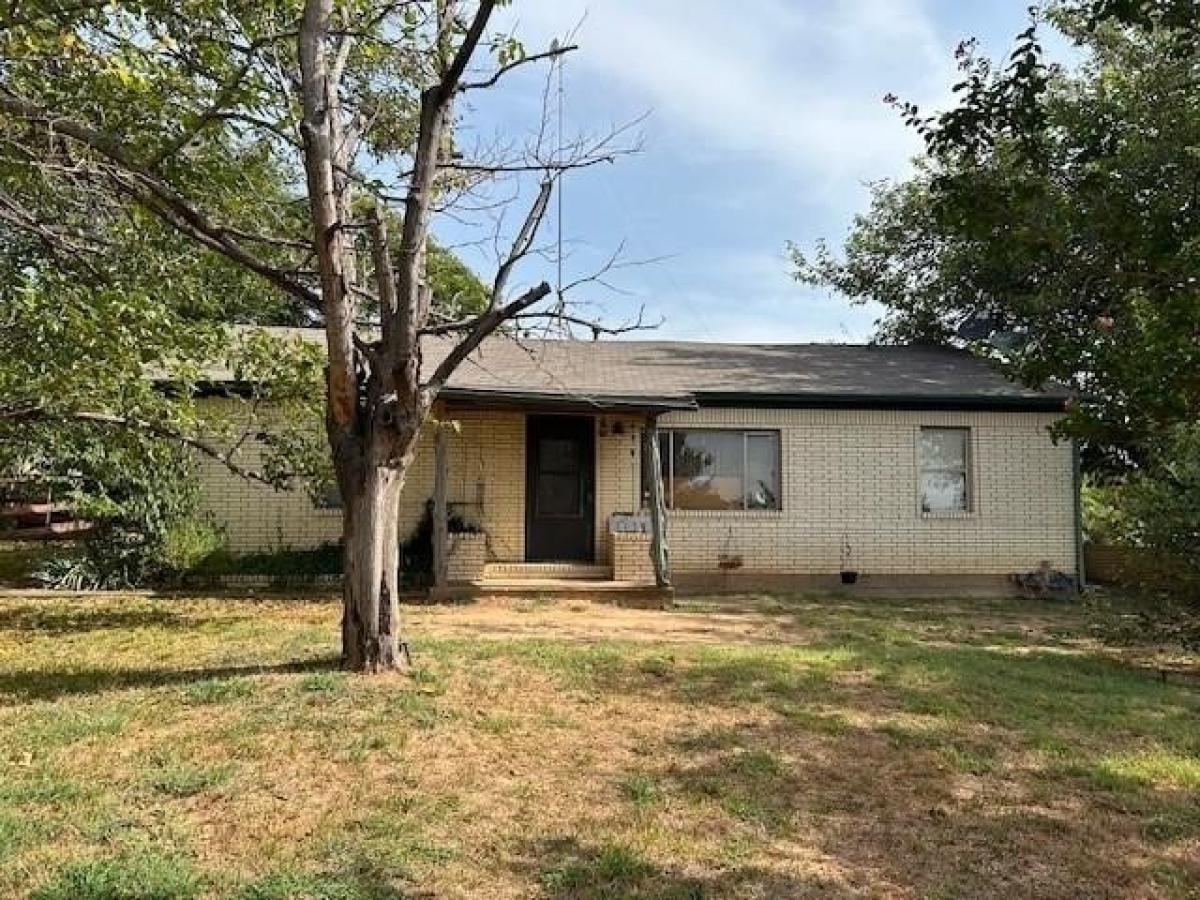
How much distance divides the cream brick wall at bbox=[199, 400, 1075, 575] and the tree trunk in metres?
6.36

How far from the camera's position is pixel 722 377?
1475cm

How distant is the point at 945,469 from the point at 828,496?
1976mm

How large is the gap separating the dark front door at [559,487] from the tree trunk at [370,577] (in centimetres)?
660

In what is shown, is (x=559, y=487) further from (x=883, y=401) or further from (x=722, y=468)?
(x=883, y=401)

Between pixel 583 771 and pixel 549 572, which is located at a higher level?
pixel 549 572

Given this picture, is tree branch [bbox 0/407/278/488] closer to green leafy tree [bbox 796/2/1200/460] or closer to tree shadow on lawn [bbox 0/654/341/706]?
tree shadow on lawn [bbox 0/654/341/706]

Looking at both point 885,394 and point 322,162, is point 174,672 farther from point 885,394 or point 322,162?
point 885,394

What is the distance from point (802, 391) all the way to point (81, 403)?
9.56 meters

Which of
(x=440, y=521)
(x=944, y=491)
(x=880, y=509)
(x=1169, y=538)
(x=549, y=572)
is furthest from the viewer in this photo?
(x=944, y=491)

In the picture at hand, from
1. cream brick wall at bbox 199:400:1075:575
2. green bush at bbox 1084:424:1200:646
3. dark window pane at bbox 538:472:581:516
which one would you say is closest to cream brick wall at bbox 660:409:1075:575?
cream brick wall at bbox 199:400:1075:575

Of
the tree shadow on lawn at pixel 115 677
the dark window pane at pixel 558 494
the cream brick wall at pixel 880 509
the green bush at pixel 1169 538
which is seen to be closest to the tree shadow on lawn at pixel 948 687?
the green bush at pixel 1169 538

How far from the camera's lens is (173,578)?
40.4 ft

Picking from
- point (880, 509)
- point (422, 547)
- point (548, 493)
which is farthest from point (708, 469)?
point (422, 547)

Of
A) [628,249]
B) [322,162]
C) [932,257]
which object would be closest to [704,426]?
[628,249]
